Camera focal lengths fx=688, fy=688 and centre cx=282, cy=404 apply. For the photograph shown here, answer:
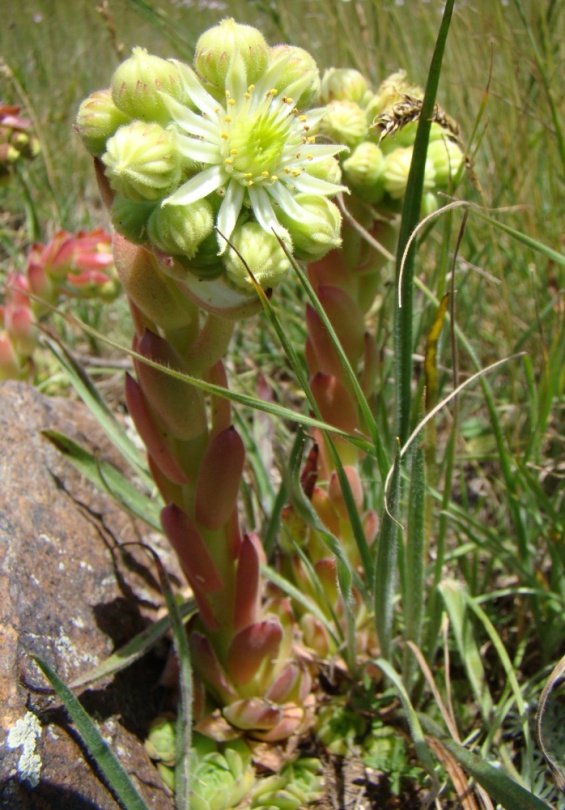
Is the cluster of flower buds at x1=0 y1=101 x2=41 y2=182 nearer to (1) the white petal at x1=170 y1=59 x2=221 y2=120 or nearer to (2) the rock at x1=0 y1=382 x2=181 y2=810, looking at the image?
(2) the rock at x1=0 y1=382 x2=181 y2=810

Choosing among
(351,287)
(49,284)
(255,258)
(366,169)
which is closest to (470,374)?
(351,287)

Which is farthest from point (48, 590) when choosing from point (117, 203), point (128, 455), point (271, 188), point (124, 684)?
point (271, 188)

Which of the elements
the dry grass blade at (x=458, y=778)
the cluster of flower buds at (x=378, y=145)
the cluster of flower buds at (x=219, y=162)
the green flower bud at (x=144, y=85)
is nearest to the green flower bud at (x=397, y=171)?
the cluster of flower buds at (x=378, y=145)

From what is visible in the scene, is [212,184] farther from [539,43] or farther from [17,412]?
[539,43]

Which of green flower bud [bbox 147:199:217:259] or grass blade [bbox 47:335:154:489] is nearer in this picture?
green flower bud [bbox 147:199:217:259]

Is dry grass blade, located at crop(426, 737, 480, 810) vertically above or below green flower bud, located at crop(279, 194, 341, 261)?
below

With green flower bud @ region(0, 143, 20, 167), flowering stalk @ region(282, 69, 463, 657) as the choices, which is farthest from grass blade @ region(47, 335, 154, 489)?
green flower bud @ region(0, 143, 20, 167)

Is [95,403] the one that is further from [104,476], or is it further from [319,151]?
[319,151]
